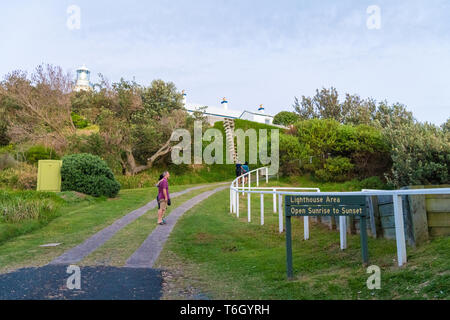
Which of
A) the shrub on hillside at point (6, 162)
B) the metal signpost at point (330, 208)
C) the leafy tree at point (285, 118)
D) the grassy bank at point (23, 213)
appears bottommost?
the grassy bank at point (23, 213)

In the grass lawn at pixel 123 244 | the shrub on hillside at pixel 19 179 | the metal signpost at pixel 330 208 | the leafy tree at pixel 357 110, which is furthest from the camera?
the leafy tree at pixel 357 110

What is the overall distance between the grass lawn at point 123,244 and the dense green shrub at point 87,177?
533 centimetres

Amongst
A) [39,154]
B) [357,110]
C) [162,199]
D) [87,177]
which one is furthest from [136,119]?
[357,110]

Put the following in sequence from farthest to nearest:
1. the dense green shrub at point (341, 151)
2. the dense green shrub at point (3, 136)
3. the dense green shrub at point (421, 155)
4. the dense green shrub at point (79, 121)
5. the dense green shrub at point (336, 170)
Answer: the dense green shrub at point (79, 121) → the dense green shrub at point (3, 136) → the dense green shrub at point (341, 151) → the dense green shrub at point (336, 170) → the dense green shrub at point (421, 155)

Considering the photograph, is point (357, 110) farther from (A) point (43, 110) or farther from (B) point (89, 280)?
(B) point (89, 280)

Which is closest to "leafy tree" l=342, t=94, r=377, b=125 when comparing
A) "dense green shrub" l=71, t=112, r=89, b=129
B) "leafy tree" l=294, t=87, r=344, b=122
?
"leafy tree" l=294, t=87, r=344, b=122

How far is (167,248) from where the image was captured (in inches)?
333

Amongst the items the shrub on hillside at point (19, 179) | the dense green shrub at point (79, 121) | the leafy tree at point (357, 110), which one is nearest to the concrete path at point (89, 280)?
the shrub on hillside at point (19, 179)

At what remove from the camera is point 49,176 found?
17.3 metres

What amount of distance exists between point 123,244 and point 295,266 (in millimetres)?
4568

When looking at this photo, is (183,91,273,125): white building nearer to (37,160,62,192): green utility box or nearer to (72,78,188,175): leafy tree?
(72,78,188,175): leafy tree

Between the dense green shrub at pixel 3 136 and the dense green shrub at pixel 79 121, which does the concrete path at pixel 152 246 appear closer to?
the dense green shrub at pixel 3 136

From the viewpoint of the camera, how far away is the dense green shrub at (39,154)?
81.4 ft

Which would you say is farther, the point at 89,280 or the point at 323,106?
the point at 323,106
